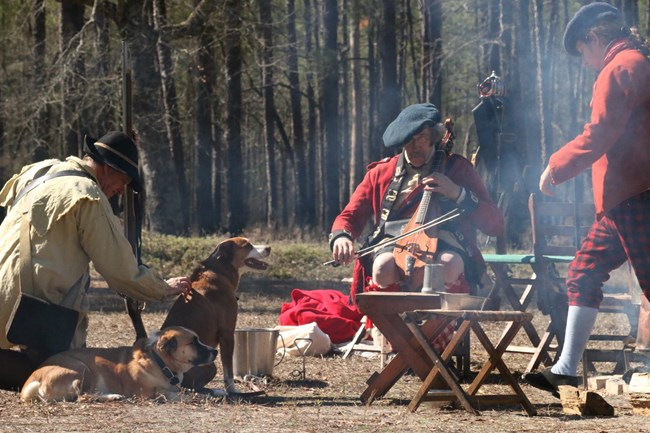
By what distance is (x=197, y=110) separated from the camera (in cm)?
2700

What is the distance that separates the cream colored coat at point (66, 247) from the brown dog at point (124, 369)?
27cm

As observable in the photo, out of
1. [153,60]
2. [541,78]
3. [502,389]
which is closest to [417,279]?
[502,389]

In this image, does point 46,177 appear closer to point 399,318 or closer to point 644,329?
point 399,318

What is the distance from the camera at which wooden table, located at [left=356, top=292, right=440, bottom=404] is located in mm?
5527

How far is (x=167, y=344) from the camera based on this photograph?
573 cm

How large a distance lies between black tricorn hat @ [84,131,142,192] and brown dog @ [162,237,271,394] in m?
0.73

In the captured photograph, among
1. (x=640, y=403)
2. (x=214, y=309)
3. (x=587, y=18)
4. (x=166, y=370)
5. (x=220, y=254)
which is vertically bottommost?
(x=640, y=403)

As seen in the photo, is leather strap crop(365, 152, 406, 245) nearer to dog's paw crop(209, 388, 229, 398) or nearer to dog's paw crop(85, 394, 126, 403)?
dog's paw crop(209, 388, 229, 398)

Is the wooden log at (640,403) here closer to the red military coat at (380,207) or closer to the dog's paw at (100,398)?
the red military coat at (380,207)

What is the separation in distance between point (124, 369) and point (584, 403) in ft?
7.45

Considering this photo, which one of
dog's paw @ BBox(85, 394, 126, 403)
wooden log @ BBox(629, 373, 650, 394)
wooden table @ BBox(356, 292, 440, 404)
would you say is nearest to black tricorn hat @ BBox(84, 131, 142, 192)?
dog's paw @ BBox(85, 394, 126, 403)

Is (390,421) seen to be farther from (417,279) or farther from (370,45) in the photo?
(370,45)

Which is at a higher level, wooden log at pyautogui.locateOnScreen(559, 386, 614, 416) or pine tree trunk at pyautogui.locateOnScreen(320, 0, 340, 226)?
pine tree trunk at pyautogui.locateOnScreen(320, 0, 340, 226)

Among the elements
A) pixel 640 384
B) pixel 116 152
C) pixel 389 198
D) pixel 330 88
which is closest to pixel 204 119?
pixel 330 88
